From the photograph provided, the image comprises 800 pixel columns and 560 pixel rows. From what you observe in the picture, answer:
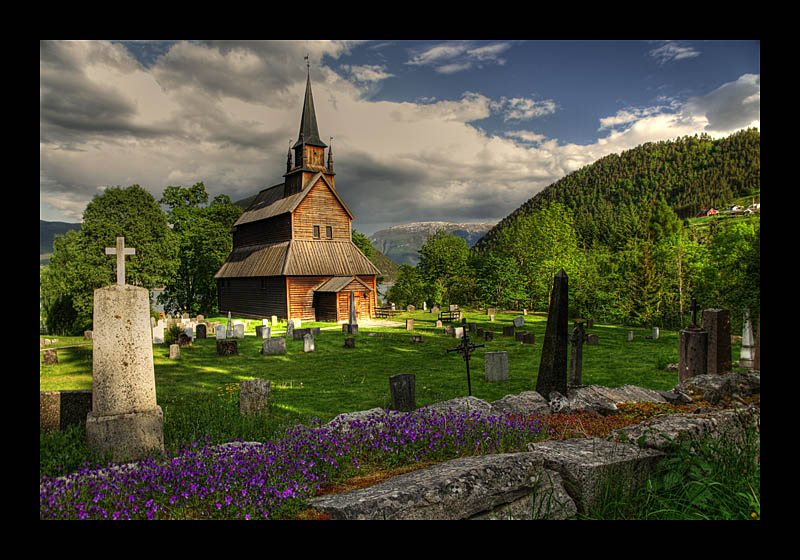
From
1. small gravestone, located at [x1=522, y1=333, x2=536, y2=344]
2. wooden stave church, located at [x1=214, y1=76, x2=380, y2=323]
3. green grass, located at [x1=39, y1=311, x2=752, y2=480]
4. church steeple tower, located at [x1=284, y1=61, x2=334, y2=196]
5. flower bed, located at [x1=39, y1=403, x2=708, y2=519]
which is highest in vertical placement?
church steeple tower, located at [x1=284, y1=61, x2=334, y2=196]

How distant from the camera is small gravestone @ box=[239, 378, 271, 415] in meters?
9.09

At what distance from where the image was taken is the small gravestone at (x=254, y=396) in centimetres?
909

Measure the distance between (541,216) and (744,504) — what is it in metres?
33.1

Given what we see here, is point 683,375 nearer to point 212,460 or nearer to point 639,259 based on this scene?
point 212,460

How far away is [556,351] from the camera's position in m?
9.38

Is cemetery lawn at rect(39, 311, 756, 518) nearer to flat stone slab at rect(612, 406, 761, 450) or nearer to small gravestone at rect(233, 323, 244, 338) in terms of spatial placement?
small gravestone at rect(233, 323, 244, 338)

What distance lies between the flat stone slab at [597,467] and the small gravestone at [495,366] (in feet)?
26.6

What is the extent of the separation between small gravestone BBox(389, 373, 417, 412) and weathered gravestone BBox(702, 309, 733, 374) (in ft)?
25.5

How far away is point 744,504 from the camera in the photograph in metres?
3.38

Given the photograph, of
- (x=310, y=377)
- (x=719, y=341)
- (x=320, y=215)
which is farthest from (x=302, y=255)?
(x=719, y=341)

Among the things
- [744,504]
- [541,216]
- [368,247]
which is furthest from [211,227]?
[744,504]

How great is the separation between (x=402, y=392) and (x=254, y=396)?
10.1 ft

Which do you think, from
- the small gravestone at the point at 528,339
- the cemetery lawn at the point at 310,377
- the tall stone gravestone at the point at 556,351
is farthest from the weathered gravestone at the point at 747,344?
the small gravestone at the point at 528,339

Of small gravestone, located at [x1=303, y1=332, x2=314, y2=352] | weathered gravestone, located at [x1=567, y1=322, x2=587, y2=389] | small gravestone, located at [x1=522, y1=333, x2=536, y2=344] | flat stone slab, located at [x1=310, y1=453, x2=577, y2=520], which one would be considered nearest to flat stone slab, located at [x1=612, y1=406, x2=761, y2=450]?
flat stone slab, located at [x1=310, y1=453, x2=577, y2=520]
